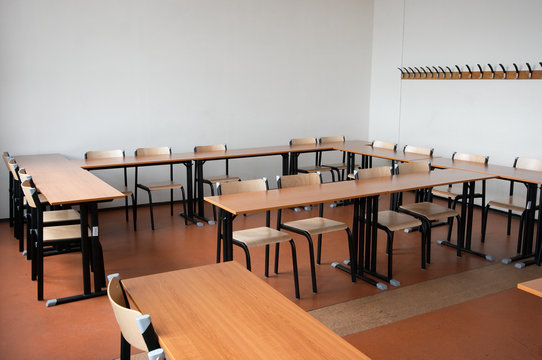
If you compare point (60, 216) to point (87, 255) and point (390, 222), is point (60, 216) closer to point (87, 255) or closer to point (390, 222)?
point (87, 255)

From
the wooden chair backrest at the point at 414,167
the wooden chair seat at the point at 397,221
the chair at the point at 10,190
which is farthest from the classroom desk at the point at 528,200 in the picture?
the chair at the point at 10,190

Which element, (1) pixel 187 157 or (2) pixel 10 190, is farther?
(1) pixel 187 157

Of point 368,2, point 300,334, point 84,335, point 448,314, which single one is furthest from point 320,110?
point 300,334

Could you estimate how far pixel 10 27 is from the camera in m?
5.33

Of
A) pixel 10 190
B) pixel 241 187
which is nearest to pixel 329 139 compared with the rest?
pixel 241 187

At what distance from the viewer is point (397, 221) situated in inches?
155

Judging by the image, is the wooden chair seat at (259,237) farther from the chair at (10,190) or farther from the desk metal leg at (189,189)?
the chair at (10,190)

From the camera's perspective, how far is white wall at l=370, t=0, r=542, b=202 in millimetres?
5574

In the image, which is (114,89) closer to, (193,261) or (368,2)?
(193,261)

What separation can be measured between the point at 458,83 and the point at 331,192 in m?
3.64

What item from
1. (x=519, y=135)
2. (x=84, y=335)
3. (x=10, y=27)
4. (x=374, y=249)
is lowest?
(x=84, y=335)

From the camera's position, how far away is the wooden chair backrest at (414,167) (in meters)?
4.52

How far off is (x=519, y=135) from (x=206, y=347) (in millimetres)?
5326

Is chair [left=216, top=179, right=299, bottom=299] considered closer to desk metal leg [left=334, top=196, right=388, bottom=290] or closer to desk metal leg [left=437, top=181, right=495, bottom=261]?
desk metal leg [left=334, top=196, right=388, bottom=290]
